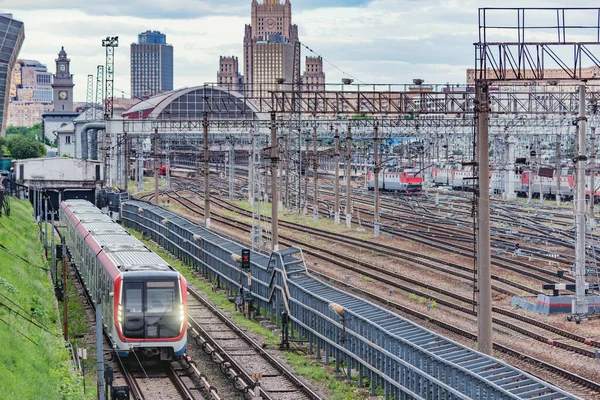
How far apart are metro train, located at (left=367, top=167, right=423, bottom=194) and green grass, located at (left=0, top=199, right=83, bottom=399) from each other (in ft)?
194

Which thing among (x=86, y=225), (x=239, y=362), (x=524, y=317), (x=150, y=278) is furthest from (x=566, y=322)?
(x=86, y=225)

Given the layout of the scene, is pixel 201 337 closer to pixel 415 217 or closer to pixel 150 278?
pixel 150 278

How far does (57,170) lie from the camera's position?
68250 mm

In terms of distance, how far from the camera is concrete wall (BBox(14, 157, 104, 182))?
67.6 m

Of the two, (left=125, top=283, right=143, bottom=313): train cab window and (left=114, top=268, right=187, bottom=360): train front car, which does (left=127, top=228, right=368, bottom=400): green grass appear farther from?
(left=125, top=283, right=143, bottom=313): train cab window

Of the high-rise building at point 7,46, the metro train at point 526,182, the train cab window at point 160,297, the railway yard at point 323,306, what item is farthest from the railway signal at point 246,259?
the high-rise building at point 7,46

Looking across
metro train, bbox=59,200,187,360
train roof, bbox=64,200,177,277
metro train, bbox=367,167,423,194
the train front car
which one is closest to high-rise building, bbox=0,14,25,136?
metro train, bbox=367,167,423,194

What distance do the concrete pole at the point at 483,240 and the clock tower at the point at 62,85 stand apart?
7211 inches

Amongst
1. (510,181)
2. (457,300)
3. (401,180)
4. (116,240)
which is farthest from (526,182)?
(116,240)

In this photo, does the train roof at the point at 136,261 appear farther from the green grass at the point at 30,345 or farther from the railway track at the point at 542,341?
the railway track at the point at 542,341

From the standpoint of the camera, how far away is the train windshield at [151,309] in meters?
20.4

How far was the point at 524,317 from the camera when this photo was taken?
90.4 ft

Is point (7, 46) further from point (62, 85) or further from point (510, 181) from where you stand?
point (62, 85)

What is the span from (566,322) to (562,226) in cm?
2951
